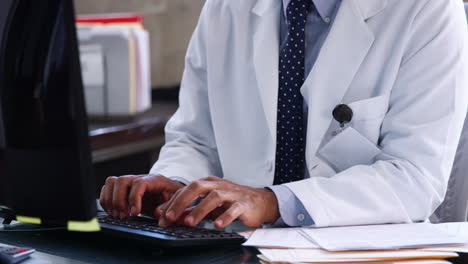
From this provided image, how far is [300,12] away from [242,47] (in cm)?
17

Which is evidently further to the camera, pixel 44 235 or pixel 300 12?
pixel 300 12

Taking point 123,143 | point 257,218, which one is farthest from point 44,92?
point 123,143

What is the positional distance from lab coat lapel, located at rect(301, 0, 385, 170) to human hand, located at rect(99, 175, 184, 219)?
331 millimetres

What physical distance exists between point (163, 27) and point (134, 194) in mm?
2429

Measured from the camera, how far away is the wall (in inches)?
135

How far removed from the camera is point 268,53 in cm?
146

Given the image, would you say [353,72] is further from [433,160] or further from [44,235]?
[44,235]

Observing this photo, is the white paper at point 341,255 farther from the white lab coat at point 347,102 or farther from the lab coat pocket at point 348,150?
the lab coat pocket at point 348,150

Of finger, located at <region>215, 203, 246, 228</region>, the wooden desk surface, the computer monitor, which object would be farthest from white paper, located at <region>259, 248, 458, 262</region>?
the wooden desk surface

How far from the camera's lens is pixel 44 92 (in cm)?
79

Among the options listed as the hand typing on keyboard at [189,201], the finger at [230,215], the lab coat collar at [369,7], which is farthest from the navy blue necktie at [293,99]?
the finger at [230,215]

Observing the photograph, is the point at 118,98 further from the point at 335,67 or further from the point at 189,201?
the point at 189,201

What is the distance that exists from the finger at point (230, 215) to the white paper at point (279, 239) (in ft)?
0.14

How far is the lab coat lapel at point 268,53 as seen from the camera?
1.44 m
